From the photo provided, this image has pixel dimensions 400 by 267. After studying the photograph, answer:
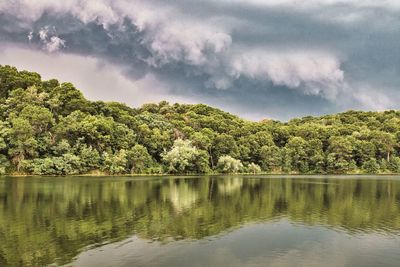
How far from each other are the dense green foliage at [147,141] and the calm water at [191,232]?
47.2m

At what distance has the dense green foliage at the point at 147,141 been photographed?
85062 mm

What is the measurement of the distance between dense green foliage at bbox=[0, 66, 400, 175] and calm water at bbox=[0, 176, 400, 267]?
47.2 meters

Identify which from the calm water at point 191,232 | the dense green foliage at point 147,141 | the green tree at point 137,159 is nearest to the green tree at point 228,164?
the dense green foliage at point 147,141

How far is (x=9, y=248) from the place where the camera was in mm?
19016

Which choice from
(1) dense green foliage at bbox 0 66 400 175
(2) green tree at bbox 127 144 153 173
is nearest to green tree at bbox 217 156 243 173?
(1) dense green foliage at bbox 0 66 400 175

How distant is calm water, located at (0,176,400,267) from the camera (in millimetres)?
18344

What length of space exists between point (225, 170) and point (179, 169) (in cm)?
1668

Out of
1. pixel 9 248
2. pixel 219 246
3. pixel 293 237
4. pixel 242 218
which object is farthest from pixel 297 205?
pixel 9 248

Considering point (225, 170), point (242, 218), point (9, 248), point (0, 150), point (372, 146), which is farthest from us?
point (372, 146)

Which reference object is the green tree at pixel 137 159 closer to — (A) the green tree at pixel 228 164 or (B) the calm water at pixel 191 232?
(A) the green tree at pixel 228 164

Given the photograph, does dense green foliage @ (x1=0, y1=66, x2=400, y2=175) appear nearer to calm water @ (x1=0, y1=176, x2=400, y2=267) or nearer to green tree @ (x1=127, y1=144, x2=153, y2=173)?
green tree @ (x1=127, y1=144, x2=153, y2=173)

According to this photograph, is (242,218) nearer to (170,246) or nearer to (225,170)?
(170,246)

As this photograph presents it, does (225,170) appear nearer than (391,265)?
No

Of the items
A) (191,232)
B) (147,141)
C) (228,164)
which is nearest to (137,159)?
(147,141)
